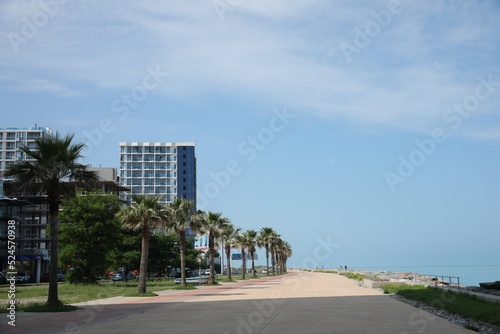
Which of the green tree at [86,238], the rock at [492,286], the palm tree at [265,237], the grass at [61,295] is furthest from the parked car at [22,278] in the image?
the rock at [492,286]

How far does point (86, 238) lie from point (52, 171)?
116ft

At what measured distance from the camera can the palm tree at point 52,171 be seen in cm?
2631

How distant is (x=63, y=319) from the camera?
21859 mm

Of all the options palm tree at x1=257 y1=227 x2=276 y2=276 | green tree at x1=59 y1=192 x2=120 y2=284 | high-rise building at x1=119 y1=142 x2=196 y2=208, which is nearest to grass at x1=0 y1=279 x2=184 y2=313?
green tree at x1=59 y1=192 x2=120 y2=284

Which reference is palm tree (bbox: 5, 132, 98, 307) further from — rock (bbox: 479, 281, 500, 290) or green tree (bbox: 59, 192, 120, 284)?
green tree (bbox: 59, 192, 120, 284)

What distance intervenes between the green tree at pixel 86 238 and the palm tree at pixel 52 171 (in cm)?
3306

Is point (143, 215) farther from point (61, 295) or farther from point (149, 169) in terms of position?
point (149, 169)

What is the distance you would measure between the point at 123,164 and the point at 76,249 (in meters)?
139

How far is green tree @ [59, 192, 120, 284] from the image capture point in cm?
5953

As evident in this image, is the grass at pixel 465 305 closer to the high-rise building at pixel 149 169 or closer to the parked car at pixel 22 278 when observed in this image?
the parked car at pixel 22 278

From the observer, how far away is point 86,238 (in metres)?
60.1

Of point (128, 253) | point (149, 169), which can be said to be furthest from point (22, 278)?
point (149, 169)

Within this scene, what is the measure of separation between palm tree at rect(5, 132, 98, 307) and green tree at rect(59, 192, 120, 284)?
33059 millimetres

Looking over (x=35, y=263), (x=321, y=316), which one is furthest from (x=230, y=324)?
(x=35, y=263)
